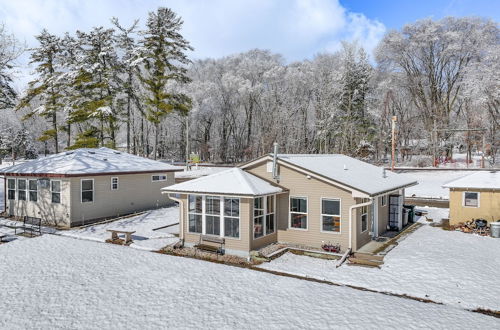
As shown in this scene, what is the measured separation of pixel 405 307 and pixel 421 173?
105ft

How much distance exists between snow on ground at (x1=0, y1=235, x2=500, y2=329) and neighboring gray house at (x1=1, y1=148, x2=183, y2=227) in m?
6.88

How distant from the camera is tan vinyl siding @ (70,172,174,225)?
802 inches

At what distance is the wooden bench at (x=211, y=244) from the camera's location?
577 inches

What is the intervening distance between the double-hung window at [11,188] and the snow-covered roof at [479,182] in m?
26.0

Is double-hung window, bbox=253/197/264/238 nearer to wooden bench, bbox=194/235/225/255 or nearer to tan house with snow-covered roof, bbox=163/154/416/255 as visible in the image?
tan house with snow-covered roof, bbox=163/154/416/255

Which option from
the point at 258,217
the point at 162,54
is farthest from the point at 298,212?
the point at 162,54

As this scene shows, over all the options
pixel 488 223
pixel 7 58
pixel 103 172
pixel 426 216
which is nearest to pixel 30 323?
pixel 103 172

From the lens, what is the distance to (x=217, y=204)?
15062 millimetres

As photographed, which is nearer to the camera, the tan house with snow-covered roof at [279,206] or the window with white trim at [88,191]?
the tan house with snow-covered roof at [279,206]

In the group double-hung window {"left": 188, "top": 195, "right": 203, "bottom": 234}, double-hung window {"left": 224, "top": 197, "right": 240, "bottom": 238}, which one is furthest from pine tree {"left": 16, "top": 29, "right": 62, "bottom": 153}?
double-hung window {"left": 224, "top": 197, "right": 240, "bottom": 238}

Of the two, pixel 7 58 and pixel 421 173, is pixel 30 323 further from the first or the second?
pixel 421 173

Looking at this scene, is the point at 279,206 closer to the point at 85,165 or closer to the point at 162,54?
the point at 85,165

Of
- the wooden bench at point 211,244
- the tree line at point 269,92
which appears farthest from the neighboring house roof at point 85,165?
the wooden bench at point 211,244

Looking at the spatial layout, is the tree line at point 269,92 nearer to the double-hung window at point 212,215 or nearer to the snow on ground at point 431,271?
the double-hung window at point 212,215
